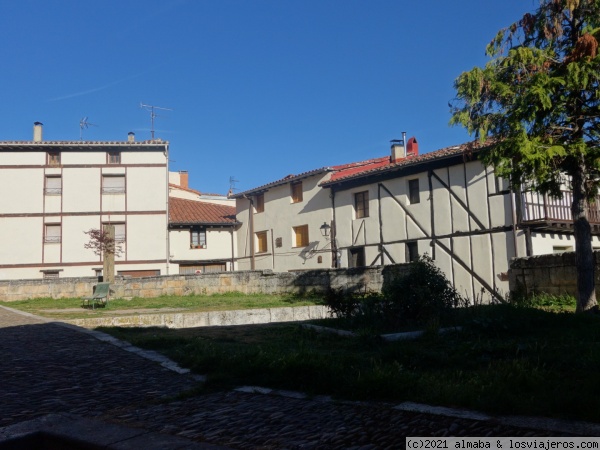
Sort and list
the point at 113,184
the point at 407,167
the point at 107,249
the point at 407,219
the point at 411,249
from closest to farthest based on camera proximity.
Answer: the point at 107,249
the point at 407,167
the point at 411,249
the point at 407,219
the point at 113,184

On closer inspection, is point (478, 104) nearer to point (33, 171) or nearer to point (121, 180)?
point (121, 180)

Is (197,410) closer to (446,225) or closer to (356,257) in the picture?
(446,225)

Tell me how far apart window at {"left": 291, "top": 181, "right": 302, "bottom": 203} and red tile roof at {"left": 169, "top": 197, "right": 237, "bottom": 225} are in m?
4.89

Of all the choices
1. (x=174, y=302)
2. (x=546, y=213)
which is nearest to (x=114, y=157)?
(x=174, y=302)

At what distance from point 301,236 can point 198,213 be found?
311 inches

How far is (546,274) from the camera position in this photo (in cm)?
1302

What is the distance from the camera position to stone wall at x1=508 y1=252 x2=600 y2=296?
12.4 meters

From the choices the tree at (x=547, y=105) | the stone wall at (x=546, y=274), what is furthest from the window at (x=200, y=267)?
the tree at (x=547, y=105)

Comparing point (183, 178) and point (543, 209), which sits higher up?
point (183, 178)

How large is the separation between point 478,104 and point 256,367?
7.09m

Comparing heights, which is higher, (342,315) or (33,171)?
(33,171)

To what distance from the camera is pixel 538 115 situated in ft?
31.4

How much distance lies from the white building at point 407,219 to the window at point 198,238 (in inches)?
97.4

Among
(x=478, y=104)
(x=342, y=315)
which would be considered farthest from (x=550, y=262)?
(x=342, y=315)
